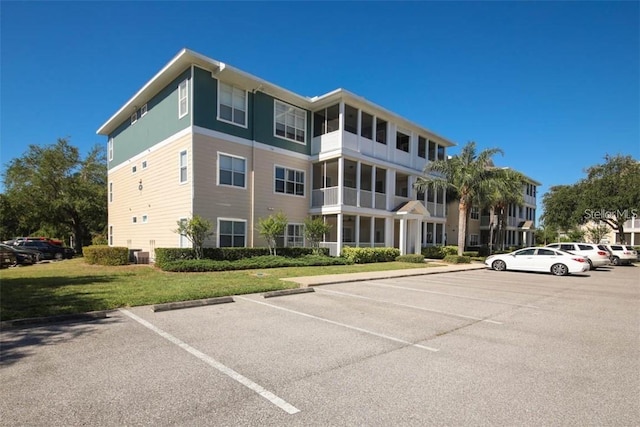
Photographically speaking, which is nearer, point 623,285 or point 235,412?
point 235,412

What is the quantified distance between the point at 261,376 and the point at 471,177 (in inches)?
986

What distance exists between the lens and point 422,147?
1212 inches

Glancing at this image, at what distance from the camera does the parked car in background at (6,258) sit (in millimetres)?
19172

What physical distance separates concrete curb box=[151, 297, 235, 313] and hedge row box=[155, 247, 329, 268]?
26.6 ft

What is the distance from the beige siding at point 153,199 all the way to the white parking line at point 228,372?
1226 centimetres

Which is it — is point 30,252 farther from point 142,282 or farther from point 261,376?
point 261,376

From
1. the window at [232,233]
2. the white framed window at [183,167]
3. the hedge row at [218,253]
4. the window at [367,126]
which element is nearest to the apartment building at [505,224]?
the window at [367,126]

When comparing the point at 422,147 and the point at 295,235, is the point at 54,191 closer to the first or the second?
the point at 295,235

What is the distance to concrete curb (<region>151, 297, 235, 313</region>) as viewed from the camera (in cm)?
806

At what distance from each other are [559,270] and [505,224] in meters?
22.2

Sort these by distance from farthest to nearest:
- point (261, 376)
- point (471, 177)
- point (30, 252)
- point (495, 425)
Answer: point (471, 177), point (30, 252), point (261, 376), point (495, 425)

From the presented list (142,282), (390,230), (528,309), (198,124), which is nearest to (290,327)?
(528,309)

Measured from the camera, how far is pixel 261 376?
14.5 feet

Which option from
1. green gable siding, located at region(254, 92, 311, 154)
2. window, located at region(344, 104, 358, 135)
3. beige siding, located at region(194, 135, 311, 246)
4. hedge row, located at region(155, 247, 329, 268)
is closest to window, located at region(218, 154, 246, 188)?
beige siding, located at region(194, 135, 311, 246)
